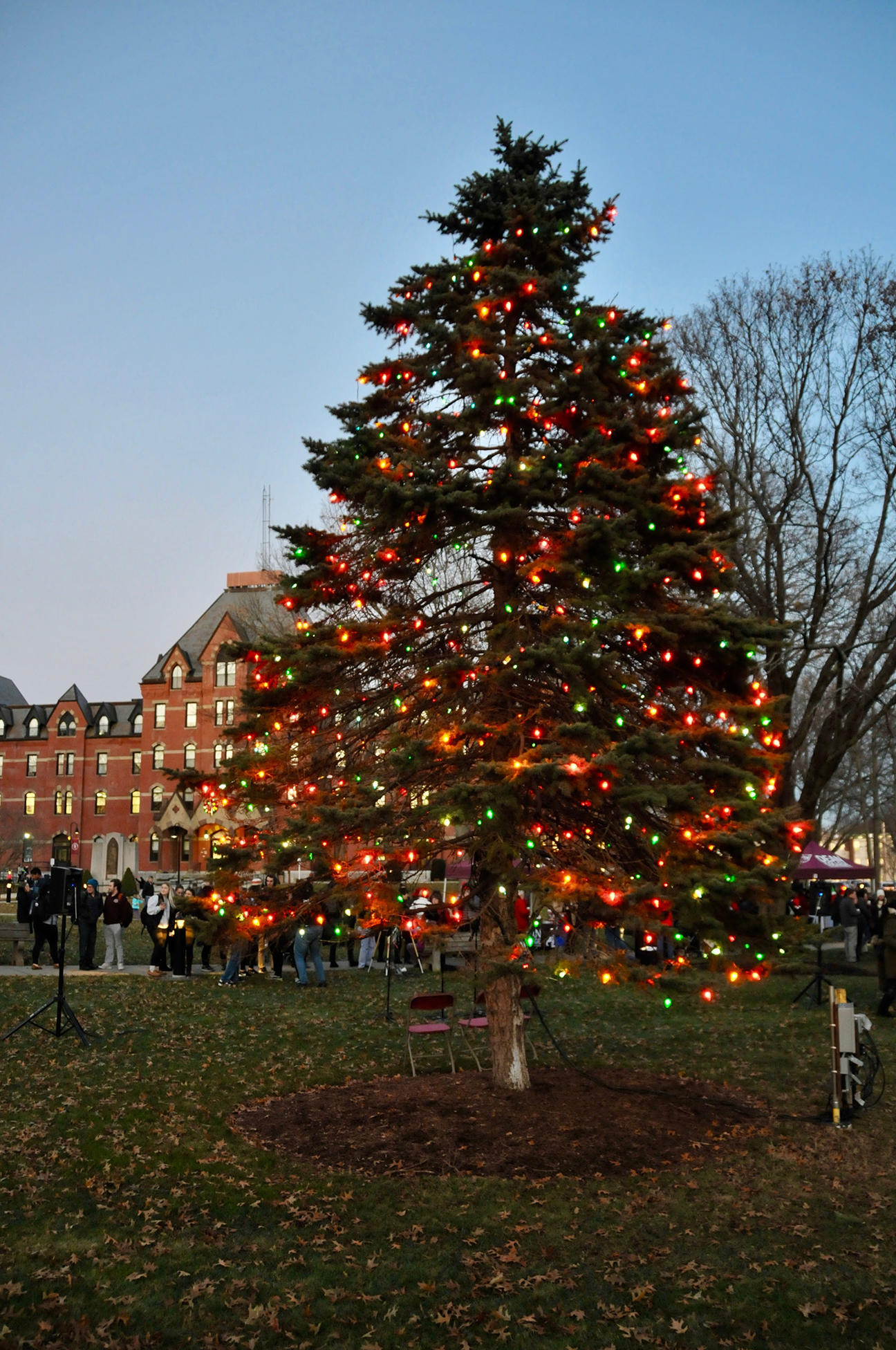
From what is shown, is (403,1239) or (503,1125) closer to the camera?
(403,1239)

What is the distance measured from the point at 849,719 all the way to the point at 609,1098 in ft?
53.5

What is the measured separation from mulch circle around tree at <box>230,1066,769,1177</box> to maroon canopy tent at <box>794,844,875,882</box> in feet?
63.9

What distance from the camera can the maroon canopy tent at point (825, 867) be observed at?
1168 inches

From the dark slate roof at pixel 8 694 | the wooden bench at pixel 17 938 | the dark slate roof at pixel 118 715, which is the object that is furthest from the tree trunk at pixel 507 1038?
the dark slate roof at pixel 8 694

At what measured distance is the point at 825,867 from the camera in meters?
29.8

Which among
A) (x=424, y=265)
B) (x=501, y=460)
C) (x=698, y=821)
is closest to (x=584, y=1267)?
(x=698, y=821)

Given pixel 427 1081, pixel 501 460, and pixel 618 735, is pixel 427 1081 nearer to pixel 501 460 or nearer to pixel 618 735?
pixel 618 735

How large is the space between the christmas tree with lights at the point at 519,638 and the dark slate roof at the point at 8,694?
82424mm

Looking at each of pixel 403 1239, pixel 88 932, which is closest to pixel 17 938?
pixel 88 932

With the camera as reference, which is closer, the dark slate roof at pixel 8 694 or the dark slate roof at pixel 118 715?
the dark slate roof at pixel 118 715

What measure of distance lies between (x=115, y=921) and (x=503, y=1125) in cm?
1450

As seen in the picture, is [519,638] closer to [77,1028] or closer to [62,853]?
[77,1028]

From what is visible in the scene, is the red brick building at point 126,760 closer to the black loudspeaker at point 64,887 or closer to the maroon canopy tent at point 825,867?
the maroon canopy tent at point 825,867

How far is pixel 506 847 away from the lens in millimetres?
8703
